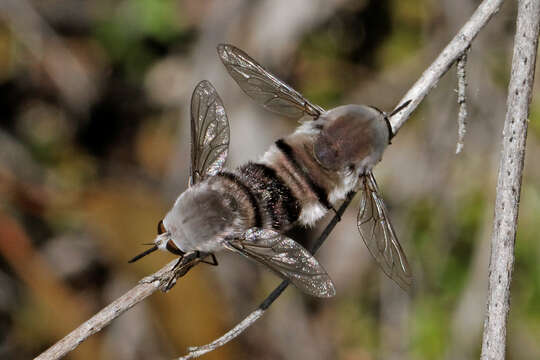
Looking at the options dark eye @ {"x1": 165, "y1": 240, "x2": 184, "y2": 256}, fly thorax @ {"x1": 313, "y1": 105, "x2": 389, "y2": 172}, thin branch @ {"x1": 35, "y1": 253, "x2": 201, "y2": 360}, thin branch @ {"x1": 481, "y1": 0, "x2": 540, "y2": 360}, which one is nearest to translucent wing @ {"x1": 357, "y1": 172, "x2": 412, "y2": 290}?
fly thorax @ {"x1": 313, "y1": 105, "x2": 389, "y2": 172}

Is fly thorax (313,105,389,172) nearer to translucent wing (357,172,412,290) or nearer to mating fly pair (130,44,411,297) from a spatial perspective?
mating fly pair (130,44,411,297)

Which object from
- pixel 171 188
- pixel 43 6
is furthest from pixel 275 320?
pixel 43 6

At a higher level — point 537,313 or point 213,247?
point 537,313

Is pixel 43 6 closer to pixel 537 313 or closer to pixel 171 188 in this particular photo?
pixel 171 188

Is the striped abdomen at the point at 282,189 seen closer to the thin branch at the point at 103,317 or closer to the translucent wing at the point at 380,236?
the translucent wing at the point at 380,236

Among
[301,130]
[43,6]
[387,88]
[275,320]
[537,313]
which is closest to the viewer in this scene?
[301,130]

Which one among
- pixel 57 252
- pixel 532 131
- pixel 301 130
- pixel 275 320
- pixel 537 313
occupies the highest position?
pixel 532 131
